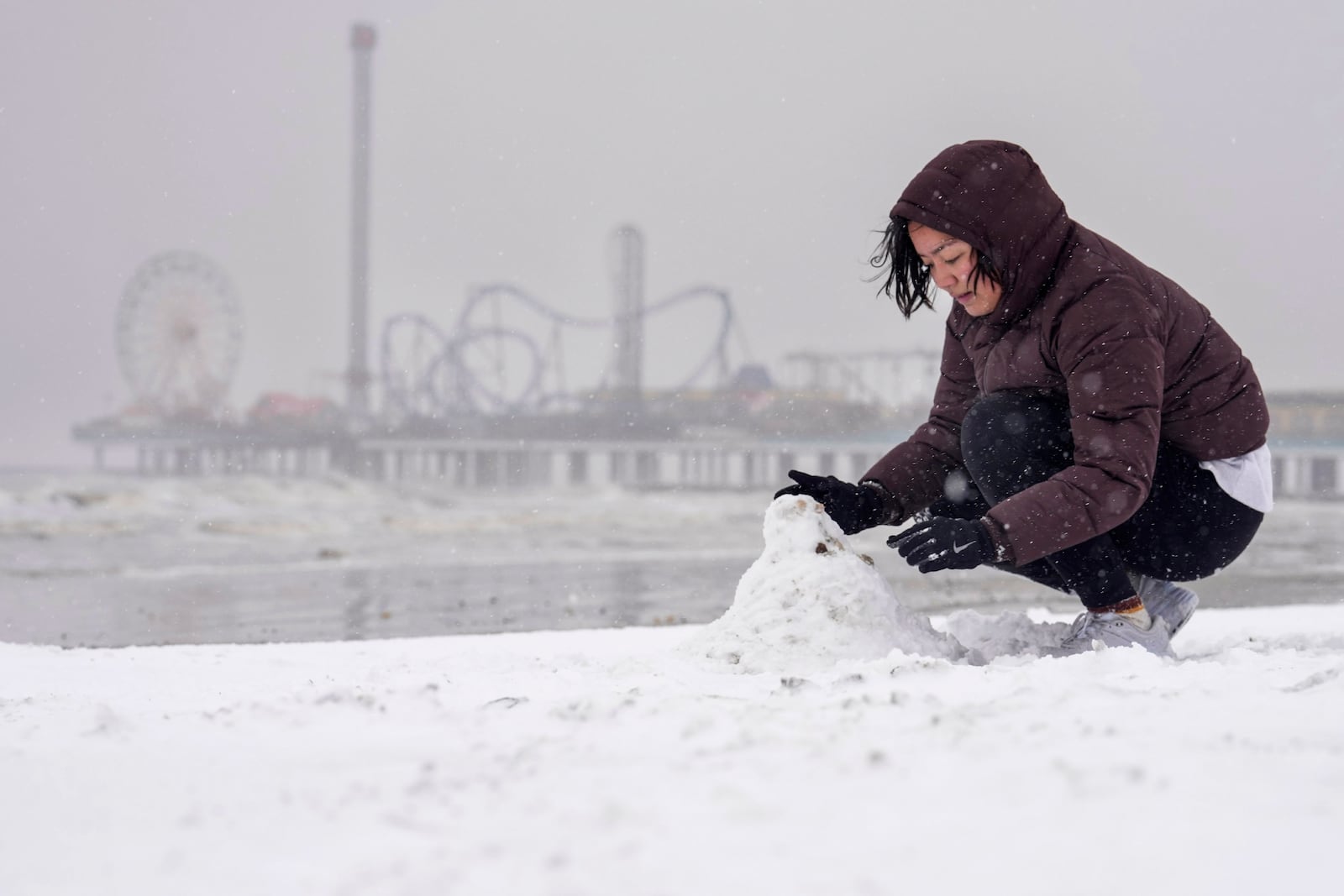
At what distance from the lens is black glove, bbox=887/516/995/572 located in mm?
1396

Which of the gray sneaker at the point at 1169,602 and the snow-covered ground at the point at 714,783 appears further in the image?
the gray sneaker at the point at 1169,602

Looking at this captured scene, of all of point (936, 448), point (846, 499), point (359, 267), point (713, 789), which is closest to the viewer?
point (713, 789)

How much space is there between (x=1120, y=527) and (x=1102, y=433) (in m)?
0.44

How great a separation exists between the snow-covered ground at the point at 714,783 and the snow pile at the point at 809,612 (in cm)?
3

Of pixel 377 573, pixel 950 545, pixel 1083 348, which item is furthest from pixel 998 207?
pixel 377 573

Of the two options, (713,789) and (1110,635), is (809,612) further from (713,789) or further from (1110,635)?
(713,789)

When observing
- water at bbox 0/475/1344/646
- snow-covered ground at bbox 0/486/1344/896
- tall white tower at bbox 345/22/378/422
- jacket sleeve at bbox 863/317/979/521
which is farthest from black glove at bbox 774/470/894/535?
tall white tower at bbox 345/22/378/422

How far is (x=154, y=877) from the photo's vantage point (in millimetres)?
720

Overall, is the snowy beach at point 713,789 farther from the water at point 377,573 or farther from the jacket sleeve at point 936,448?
the water at point 377,573

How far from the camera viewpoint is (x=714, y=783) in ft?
2.77

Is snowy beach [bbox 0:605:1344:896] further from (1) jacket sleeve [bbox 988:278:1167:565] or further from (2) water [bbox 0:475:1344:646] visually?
(2) water [bbox 0:475:1344:646]

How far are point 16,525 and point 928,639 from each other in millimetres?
13077

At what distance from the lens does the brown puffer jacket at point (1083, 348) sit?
1427 mm

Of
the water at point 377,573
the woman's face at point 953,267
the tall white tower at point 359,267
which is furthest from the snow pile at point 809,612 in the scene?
the tall white tower at point 359,267
